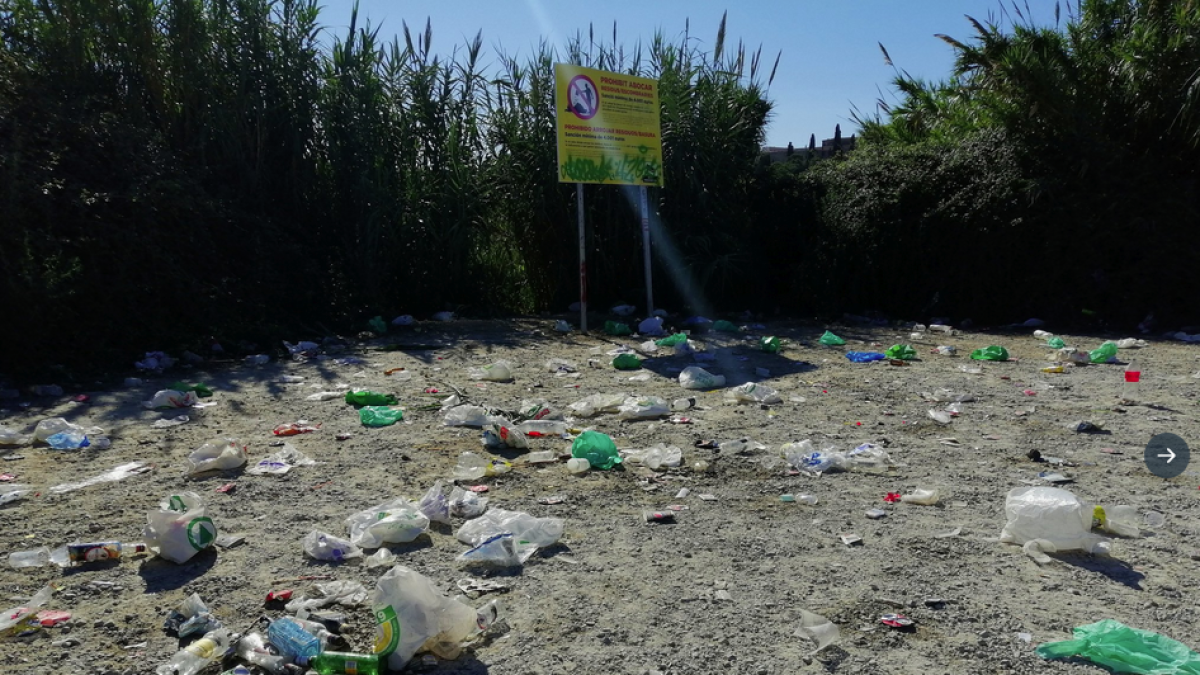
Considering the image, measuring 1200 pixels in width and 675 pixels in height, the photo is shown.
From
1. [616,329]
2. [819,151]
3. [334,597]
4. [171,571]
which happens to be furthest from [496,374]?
[819,151]

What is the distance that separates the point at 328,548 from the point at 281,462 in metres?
1.38

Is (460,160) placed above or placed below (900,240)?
above

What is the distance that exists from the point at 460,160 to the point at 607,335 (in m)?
2.84

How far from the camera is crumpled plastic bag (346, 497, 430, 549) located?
330cm

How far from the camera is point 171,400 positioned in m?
5.69

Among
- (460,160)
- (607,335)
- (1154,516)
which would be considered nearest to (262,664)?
Answer: (1154,516)

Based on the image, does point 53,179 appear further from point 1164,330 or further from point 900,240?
point 1164,330

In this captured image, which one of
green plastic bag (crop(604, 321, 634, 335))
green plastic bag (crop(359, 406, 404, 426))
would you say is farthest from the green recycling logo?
green plastic bag (crop(604, 321, 634, 335))

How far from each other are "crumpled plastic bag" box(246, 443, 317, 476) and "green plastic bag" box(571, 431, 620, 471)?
1338 mm

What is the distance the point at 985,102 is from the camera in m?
10.0

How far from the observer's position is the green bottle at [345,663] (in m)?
2.36

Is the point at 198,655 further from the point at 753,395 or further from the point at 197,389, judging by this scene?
the point at 197,389

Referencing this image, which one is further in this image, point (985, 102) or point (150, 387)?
point (985, 102)

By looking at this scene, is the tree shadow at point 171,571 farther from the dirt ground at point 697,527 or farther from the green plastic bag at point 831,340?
the green plastic bag at point 831,340
